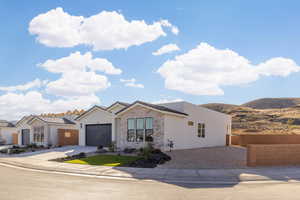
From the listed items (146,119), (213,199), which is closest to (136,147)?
(146,119)

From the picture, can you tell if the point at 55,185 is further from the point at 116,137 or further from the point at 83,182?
the point at 116,137

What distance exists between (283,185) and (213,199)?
3970 mm

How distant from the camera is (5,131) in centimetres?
4309

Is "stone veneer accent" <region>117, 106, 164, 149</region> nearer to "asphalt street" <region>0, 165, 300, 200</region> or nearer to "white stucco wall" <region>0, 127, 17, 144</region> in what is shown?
"asphalt street" <region>0, 165, 300, 200</region>

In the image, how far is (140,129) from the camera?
23.5 meters

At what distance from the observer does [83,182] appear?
A: 35.6 feet

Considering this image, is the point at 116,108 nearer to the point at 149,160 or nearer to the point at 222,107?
the point at 149,160

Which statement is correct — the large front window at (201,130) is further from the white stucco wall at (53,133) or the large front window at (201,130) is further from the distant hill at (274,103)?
the distant hill at (274,103)

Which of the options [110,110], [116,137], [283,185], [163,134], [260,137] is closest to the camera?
[283,185]

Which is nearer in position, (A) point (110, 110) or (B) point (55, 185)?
(B) point (55, 185)

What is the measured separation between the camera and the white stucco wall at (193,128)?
23.0m

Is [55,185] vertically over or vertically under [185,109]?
under

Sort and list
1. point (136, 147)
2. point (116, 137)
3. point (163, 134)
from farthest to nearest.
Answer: point (116, 137), point (136, 147), point (163, 134)

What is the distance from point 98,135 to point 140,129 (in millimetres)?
6834
